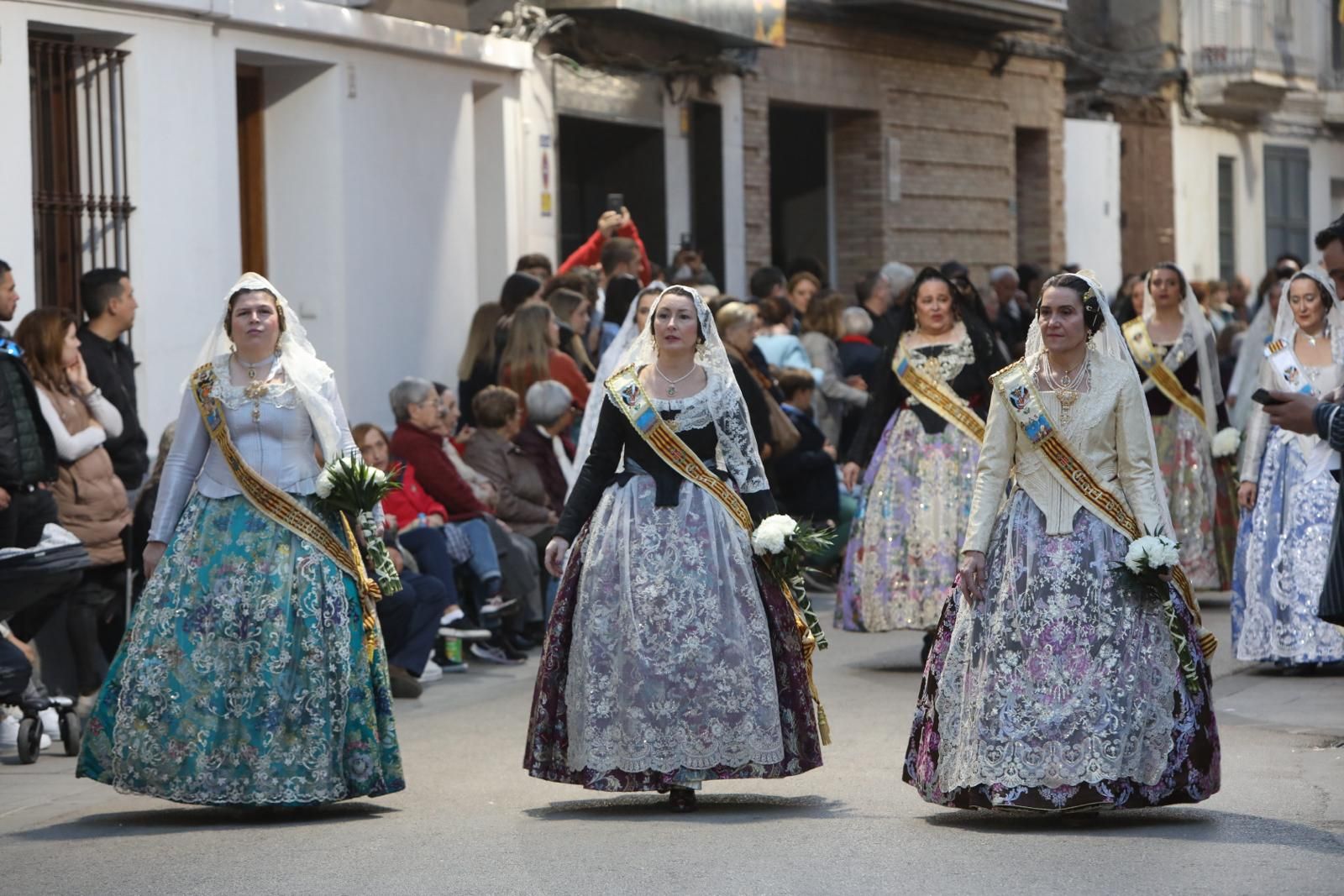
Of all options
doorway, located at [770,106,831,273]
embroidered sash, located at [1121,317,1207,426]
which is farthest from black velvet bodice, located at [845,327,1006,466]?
doorway, located at [770,106,831,273]

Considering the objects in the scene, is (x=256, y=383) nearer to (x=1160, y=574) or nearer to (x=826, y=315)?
(x=1160, y=574)

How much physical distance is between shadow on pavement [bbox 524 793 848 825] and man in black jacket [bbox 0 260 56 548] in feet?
8.98

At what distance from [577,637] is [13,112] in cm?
603

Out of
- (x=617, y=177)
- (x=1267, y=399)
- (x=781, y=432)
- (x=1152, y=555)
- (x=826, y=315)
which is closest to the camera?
(x=1267, y=399)

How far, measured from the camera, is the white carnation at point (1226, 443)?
14320 mm

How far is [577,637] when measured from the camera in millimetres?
8898

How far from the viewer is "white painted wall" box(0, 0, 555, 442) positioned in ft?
47.4

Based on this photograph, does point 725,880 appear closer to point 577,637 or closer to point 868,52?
point 577,637

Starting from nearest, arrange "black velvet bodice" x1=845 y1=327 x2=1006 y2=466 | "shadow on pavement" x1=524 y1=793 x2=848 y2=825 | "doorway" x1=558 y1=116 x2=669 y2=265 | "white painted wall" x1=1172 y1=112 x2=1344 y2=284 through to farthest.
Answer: "shadow on pavement" x1=524 y1=793 x2=848 y2=825 < "black velvet bodice" x1=845 y1=327 x2=1006 y2=466 < "doorway" x1=558 y1=116 x2=669 y2=265 < "white painted wall" x1=1172 y1=112 x2=1344 y2=284

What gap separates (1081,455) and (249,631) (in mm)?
2931

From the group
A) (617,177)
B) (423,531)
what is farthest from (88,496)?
(617,177)

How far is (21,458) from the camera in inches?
405

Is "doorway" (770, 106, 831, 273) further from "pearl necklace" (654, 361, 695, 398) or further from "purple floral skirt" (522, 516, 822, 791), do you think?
"purple floral skirt" (522, 516, 822, 791)

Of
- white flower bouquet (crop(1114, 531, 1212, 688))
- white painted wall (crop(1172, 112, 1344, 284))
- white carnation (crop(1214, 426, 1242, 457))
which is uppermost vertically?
white painted wall (crop(1172, 112, 1344, 284))
